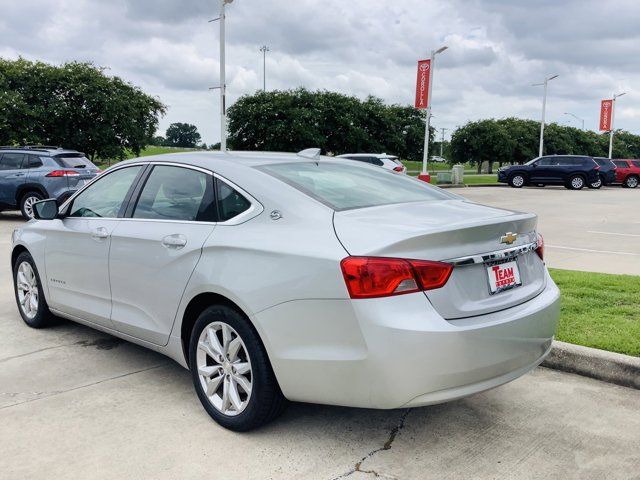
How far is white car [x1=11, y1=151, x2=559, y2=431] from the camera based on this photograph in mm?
2842

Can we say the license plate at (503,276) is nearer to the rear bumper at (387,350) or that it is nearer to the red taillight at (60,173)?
the rear bumper at (387,350)

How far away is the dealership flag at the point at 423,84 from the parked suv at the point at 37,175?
20875mm

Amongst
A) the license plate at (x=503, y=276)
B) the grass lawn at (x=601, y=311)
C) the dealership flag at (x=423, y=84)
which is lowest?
the grass lawn at (x=601, y=311)

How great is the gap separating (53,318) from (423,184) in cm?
337

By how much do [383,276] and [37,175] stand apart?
13.1m

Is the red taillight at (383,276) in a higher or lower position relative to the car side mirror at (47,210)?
lower

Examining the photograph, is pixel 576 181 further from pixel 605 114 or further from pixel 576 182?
pixel 605 114

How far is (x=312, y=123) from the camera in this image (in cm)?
4200

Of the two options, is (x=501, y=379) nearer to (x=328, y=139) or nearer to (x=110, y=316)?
(x=110, y=316)

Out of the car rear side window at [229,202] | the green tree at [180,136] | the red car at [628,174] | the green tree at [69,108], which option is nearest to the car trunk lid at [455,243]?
the car rear side window at [229,202]

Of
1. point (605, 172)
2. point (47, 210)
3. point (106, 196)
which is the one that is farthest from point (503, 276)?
point (605, 172)

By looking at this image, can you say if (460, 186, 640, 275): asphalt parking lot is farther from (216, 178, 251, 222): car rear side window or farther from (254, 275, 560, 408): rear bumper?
(216, 178, 251, 222): car rear side window

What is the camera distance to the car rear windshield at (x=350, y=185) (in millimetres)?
3498

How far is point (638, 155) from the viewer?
3686 inches
